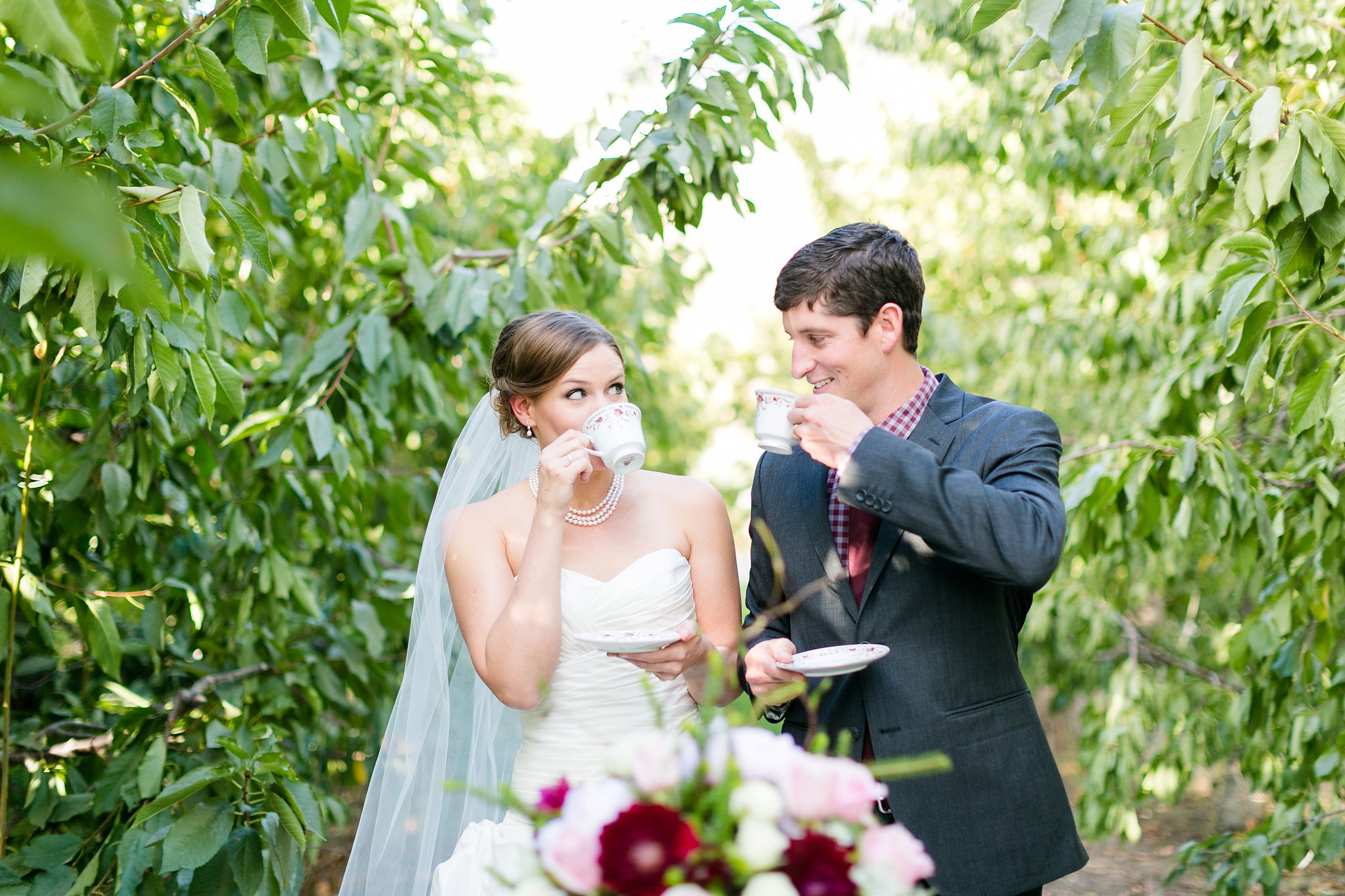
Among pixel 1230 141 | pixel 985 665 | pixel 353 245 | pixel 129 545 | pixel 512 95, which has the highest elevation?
pixel 512 95

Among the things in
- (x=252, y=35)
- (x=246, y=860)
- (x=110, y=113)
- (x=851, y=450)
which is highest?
(x=252, y=35)

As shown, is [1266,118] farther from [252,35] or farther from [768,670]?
[252,35]

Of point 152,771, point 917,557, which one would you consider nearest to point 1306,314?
point 917,557

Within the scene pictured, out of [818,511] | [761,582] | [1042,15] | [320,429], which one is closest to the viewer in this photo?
[1042,15]

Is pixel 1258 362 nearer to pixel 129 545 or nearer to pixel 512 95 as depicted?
pixel 129 545

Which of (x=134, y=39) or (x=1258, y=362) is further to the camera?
(x=134, y=39)

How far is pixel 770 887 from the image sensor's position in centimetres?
90

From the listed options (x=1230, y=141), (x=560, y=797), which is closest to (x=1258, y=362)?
(x=1230, y=141)

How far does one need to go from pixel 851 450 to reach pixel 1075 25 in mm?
796

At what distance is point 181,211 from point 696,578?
1280 millimetres

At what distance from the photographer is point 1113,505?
9.53 ft

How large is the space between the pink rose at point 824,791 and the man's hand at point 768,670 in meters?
0.69

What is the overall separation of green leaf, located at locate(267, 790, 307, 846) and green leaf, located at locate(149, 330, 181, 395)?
0.95 meters

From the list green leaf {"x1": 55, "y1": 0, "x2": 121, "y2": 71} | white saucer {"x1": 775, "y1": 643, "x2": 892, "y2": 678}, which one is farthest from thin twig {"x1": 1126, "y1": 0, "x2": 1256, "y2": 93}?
green leaf {"x1": 55, "y1": 0, "x2": 121, "y2": 71}
